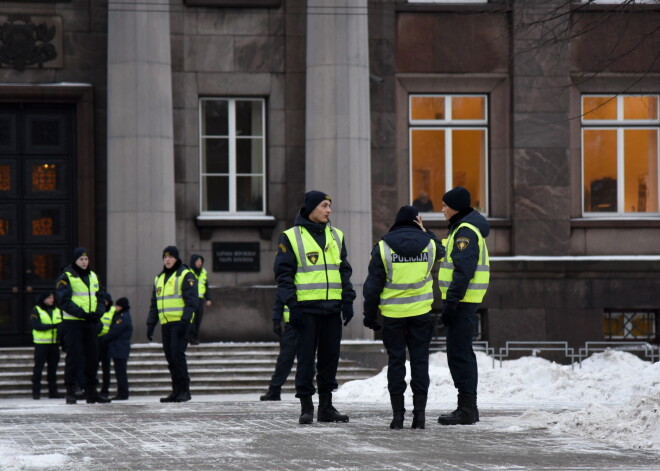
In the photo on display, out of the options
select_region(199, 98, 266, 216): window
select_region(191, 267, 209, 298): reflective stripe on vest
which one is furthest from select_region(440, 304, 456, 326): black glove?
select_region(199, 98, 266, 216): window

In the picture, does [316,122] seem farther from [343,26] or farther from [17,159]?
[17,159]

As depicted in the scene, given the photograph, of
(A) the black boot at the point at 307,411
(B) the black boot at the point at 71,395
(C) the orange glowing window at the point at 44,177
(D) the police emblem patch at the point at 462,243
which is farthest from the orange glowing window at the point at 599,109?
(A) the black boot at the point at 307,411

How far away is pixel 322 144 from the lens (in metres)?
24.1

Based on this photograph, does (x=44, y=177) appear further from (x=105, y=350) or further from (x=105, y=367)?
(x=105, y=367)

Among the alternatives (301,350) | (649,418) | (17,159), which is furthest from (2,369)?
(649,418)

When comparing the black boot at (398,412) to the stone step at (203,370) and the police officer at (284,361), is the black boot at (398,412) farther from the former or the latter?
the stone step at (203,370)

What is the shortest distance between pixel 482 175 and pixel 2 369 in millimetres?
9631

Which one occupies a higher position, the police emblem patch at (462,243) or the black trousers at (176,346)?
the police emblem patch at (462,243)

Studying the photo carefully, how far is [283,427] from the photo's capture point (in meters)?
12.5

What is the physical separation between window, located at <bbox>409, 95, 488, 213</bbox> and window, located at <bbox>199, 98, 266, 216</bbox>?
287 centimetres

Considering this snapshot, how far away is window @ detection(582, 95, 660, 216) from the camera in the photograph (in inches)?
1029

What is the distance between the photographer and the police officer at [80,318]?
706 inches

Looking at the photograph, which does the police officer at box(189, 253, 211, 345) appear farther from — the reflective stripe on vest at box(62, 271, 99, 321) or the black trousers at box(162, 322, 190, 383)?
the black trousers at box(162, 322, 190, 383)

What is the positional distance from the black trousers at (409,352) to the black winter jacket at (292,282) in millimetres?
538
